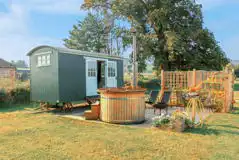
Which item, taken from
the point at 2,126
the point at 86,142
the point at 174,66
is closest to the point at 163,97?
the point at 86,142

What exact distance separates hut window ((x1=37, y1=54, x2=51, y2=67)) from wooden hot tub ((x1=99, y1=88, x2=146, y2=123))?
121 inches

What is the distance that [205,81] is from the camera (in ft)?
23.2

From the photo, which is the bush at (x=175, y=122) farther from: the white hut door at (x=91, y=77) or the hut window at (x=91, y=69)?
the hut window at (x=91, y=69)

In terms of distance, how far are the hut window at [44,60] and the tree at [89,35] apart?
44.0ft

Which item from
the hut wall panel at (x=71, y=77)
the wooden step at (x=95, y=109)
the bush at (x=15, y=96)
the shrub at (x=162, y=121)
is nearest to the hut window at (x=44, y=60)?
the hut wall panel at (x=71, y=77)

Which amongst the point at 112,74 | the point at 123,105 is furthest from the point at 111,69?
the point at 123,105

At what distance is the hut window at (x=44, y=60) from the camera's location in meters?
7.43

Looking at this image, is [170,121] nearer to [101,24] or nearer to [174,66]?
[174,66]

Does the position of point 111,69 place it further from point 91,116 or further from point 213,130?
point 213,130

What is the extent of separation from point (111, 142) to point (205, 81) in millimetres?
4668

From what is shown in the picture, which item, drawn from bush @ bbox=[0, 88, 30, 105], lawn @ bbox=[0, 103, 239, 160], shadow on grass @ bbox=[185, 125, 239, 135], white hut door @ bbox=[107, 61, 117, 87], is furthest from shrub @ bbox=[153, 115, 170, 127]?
bush @ bbox=[0, 88, 30, 105]

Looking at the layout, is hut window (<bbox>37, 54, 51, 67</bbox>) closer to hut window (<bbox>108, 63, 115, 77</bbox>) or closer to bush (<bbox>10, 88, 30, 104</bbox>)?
bush (<bbox>10, 88, 30, 104</bbox>)

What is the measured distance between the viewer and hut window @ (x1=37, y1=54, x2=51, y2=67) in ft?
24.4

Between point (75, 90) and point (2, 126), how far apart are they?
9.80ft
